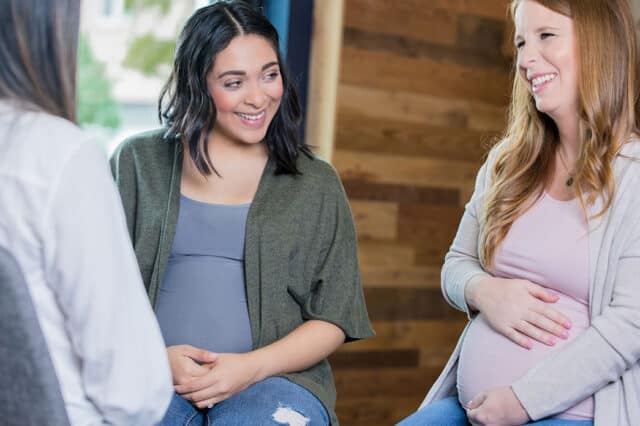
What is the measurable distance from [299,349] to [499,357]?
0.38 m

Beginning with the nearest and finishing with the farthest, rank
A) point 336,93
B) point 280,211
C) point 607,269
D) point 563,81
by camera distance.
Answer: point 607,269 < point 563,81 < point 280,211 < point 336,93

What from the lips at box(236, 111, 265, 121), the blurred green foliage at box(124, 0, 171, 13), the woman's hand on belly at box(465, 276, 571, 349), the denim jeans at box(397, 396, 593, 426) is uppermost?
the blurred green foliage at box(124, 0, 171, 13)

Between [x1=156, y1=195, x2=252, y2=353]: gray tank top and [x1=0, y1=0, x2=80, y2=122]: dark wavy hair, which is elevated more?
[x1=0, y1=0, x2=80, y2=122]: dark wavy hair

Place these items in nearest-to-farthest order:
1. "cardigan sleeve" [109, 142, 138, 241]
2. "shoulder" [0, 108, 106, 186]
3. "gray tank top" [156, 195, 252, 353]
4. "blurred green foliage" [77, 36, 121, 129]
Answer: "shoulder" [0, 108, 106, 186], "gray tank top" [156, 195, 252, 353], "cardigan sleeve" [109, 142, 138, 241], "blurred green foliage" [77, 36, 121, 129]

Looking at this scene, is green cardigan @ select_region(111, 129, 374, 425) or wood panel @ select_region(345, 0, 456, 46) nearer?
green cardigan @ select_region(111, 129, 374, 425)

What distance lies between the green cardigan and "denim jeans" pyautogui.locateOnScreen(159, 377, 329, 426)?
0.06 m

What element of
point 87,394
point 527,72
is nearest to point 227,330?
point 87,394

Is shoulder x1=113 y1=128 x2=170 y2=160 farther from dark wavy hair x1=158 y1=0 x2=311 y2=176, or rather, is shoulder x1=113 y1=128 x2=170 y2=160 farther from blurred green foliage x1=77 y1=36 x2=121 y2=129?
blurred green foliage x1=77 y1=36 x2=121 y2=129

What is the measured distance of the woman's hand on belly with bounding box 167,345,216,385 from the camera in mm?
1510

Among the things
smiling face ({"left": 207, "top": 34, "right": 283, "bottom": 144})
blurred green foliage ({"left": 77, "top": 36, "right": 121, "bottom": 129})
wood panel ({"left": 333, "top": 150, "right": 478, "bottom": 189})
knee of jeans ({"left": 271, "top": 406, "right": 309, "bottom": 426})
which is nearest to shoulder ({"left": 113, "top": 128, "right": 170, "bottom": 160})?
smiling face ({"left": 207, "top": 34, "right": 283, "bottom": 144})

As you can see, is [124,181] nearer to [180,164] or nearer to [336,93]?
[180,164]

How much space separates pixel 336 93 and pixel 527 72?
4.71 feet

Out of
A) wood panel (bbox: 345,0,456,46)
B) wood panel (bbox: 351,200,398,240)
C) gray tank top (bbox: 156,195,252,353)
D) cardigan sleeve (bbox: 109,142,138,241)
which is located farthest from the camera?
wood panel (bbox: 351,200,398,240)

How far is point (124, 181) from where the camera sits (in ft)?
5.76
